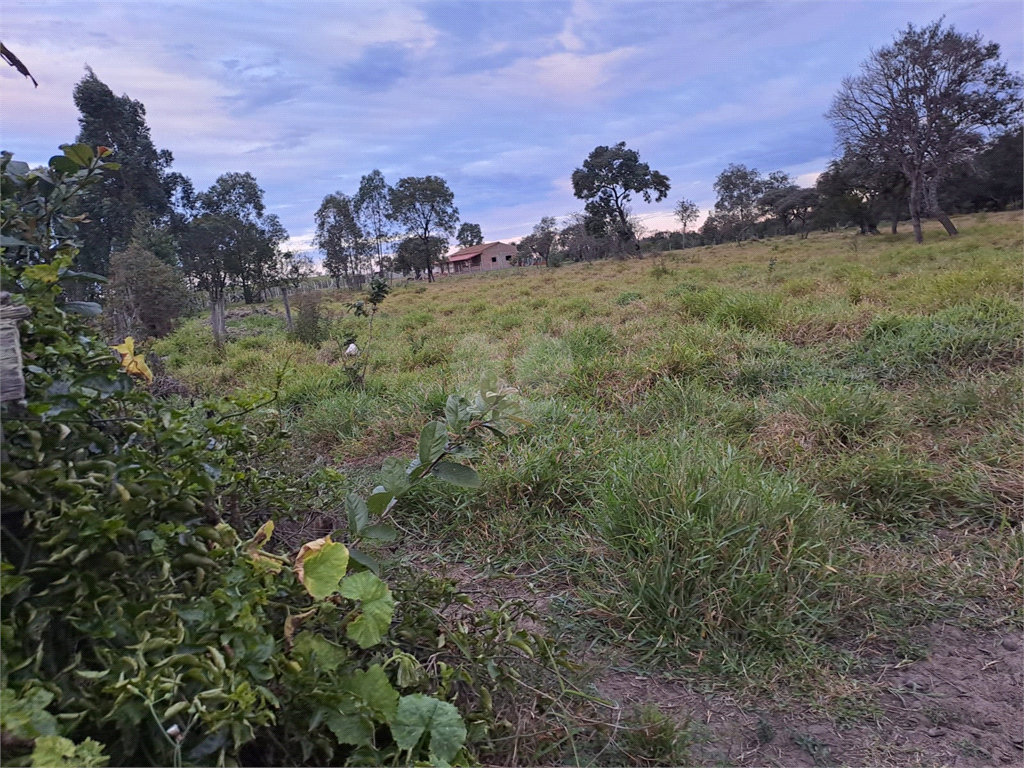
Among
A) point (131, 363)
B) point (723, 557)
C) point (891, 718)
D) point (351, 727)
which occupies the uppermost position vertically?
point (131, 363)

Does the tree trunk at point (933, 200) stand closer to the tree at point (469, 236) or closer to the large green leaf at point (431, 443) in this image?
the large green leaf at point (431, 443)

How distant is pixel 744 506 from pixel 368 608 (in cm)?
139

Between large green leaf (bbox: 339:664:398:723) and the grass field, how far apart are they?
418 millimetres

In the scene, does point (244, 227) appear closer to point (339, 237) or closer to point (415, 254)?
point (339, 237)

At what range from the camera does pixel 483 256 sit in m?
50.0

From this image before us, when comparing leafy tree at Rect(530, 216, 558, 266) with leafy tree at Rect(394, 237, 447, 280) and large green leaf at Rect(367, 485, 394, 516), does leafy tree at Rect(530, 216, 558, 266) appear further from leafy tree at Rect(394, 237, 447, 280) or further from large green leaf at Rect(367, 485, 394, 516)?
large green leaf at Rect(367, 485, 394, 516)

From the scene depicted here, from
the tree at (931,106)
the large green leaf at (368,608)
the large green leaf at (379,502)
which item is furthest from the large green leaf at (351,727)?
the tree at (931,106)

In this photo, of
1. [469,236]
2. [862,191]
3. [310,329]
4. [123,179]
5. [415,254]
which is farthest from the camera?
[469,236]

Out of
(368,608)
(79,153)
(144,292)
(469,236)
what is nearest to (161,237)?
(144,292)

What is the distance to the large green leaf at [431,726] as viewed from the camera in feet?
2.80

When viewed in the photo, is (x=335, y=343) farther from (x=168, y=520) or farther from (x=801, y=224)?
(x=801, y=224)

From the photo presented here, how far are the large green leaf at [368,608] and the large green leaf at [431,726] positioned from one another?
0.11m

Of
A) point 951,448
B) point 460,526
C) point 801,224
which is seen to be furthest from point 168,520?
point 801,224

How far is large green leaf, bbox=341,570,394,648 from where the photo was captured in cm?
93
